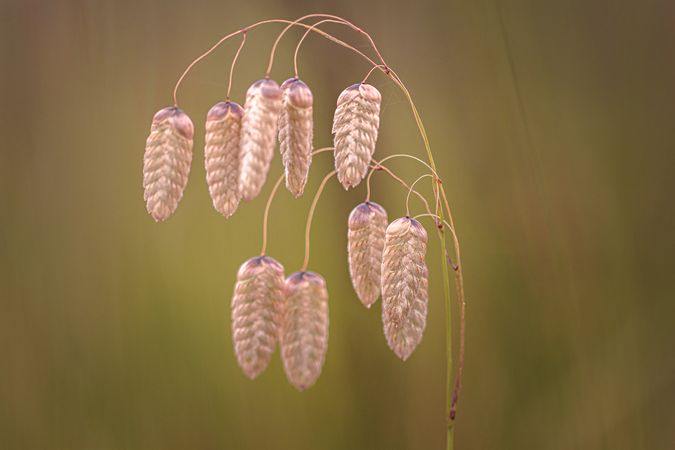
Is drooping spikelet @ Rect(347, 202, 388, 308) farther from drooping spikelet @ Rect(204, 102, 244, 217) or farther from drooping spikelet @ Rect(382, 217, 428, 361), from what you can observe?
drooping spikelet @ Rect(204, 102, 244, 217)

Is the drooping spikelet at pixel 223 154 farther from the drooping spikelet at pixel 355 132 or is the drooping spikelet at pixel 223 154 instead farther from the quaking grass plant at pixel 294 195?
the drooping spikelet at pixel 355 132

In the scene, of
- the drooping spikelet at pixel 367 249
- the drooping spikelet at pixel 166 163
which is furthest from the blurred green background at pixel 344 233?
the drooping spikelet at pixel 166 163

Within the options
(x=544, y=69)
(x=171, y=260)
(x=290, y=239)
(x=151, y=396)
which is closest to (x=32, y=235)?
(x=171, y=260)

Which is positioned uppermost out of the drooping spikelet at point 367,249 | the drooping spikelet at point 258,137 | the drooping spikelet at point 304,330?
the drooping spikelet at point 258,137

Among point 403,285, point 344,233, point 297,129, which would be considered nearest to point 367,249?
point 403,285

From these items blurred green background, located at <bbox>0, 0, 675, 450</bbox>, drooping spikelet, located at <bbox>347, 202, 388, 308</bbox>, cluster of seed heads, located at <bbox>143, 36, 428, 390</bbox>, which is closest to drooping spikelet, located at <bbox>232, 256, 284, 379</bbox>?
cluster of seed heads, located at <bbox>143, 36, 428, 390</bbox>

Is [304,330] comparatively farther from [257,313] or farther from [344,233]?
[344,233]

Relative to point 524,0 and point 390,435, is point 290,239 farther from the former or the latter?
point 524,0
